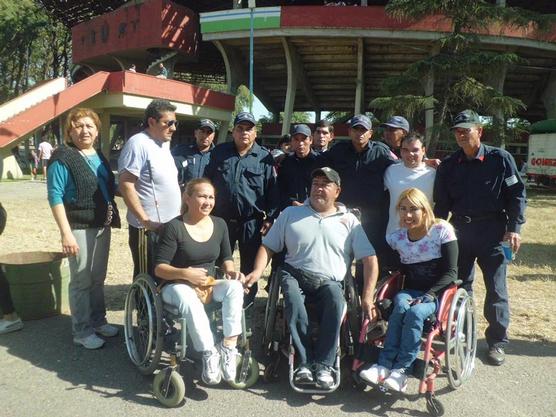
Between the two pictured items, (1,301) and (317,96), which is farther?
(317,96)

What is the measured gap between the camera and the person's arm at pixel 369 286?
9.88 ft

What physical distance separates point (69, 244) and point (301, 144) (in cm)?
211

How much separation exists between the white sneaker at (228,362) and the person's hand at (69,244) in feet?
4.38

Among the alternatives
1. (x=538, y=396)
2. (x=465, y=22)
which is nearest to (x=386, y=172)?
(x=538, y=396)

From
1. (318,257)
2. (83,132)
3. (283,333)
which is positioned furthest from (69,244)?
(318,257)

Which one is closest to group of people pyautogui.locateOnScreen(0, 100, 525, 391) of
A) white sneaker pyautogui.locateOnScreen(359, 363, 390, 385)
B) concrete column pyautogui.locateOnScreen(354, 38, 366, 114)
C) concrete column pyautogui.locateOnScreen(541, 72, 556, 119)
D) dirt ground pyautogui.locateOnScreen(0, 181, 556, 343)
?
white sneaker pyautogui.locateOnScreen(359, 363, 390, 385)

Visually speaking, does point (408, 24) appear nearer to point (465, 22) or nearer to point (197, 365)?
point (465, 22)

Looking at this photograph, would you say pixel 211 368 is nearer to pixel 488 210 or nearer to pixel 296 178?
pixel 296 178

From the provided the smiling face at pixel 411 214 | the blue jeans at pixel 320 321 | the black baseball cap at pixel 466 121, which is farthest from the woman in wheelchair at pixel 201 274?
the black baseball cap at pixel 466 121

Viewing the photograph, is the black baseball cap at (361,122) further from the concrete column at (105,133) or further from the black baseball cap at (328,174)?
the concrete column at (105,133)

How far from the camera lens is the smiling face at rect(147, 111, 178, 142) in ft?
11.3

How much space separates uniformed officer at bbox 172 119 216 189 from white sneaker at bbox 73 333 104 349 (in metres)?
1.61

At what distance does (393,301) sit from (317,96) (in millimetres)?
26934

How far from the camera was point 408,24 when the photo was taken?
1808 centimetres
